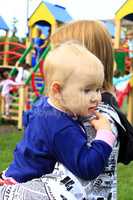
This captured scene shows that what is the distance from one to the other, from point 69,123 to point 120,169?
412 cm

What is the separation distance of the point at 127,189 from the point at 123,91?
462 centimetres

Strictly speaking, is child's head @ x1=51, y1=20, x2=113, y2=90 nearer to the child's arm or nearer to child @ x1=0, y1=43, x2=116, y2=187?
child @ x1=0, y1=43, x2=116, y2=187

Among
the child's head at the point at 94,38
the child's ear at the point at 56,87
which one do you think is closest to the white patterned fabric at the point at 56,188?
the child's ear at the point at 56,87

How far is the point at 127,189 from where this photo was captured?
4.68 meters

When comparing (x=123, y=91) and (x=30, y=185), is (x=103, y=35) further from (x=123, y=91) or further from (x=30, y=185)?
(x=123, y=91)

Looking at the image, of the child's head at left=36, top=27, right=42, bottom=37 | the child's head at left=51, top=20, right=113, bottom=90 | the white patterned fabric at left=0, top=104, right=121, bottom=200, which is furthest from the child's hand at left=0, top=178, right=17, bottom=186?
the child's head at left=36, top=27, right=42, bottom=37

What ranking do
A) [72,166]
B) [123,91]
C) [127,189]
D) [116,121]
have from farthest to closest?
[123,91]
[127,189]
[116,121]
[72,166]

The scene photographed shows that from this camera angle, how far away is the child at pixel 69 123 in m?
1.73

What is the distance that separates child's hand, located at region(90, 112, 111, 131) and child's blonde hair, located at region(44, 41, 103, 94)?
0.64ft

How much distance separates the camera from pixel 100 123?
6.00ft

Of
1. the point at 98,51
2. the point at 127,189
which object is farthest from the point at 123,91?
the point at 98,51

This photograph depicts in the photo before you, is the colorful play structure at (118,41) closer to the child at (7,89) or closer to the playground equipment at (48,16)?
the playground equipment at (48,16)

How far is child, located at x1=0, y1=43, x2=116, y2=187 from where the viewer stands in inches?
68.0

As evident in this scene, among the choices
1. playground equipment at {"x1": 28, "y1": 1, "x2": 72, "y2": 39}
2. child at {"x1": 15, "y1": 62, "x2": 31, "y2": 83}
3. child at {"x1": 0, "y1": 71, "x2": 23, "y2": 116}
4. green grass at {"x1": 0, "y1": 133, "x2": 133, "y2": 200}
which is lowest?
green grass at {"x1": 0, "y1": 133, "x2": 133, "y2": 200}
